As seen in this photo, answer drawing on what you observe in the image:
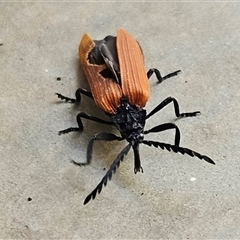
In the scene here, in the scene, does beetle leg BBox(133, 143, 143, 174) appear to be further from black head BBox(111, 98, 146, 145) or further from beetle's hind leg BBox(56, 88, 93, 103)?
beetle's hind leg BBox(56, 88, 93, 103)

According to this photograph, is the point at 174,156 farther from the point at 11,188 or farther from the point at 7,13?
the point at 7,13

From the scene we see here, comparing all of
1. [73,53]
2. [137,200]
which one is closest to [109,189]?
[137,200]

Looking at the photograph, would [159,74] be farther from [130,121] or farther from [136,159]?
[136,159]

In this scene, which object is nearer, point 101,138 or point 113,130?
point 101,138

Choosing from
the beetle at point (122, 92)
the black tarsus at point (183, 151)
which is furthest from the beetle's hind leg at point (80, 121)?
the black tarsus at point (183, 151)

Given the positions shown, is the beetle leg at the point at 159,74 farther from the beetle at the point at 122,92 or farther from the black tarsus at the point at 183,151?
the black tarsus at the point at 183,151

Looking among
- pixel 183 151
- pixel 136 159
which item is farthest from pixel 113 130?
pixel 183 151
